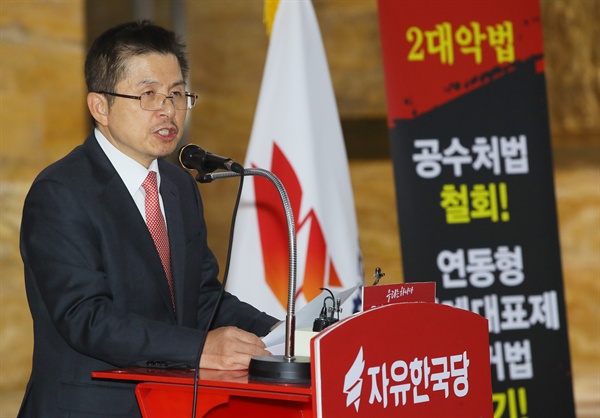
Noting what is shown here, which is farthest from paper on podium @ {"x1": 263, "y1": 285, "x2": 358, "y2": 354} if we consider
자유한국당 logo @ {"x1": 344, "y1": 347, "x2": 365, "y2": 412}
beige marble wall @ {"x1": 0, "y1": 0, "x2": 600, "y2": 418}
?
→ beige marble wall @ {"x1": 0, "y1": 0, "x2": 600, "y2": 418}

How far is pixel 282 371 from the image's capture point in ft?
5.65

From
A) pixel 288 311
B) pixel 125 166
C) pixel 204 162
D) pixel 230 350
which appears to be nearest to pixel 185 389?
pixel 230 350

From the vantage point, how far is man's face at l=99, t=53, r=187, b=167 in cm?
215

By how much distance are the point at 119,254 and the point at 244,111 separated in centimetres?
271

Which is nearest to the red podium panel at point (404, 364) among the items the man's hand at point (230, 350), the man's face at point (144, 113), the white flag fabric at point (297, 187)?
the man's hand at point (230, 350)

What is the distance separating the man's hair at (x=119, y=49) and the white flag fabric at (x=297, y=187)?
1128 mm

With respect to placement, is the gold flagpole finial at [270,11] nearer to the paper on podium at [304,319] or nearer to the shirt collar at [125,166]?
the shirt collar at [125,166]

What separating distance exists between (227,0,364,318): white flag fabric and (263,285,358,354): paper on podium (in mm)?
1222

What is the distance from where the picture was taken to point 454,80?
11.8 ft

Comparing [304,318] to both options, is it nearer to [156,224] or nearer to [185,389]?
[185,389]

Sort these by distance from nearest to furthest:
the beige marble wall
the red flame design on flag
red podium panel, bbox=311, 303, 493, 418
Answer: red podium panel, bbox=311, 303, 493, 418 < the red flame design on flag < the beige marble wall

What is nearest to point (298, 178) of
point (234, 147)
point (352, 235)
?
point (352, 235)

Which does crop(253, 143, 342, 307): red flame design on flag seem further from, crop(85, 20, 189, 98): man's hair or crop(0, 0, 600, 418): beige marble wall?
crop(85, 20, 189, 98): man's hair

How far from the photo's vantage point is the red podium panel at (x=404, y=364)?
1.58m
